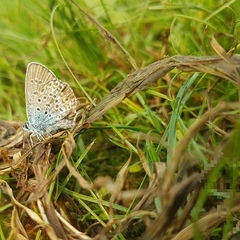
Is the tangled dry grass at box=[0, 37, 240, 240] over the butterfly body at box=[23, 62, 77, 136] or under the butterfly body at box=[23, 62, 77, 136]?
under

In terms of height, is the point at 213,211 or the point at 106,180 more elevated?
the point at 106,180

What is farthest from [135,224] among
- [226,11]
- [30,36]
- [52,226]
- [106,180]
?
[30,36]

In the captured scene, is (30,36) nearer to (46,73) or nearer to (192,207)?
(46,73)

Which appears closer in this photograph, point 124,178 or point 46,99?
point 124,178

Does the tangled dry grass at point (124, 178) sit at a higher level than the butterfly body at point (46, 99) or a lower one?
lower

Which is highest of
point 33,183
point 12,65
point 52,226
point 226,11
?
point 12,65

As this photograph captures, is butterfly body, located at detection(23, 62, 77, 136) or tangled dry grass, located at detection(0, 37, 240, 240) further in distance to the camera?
butterfly body, located at detection(23, 62, 77, 136)

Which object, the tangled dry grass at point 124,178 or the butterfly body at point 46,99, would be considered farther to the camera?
the butterfly body at point 46,99

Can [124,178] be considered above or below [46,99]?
below
